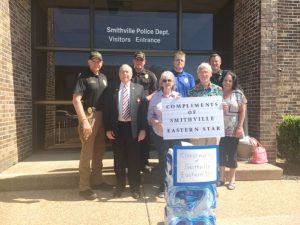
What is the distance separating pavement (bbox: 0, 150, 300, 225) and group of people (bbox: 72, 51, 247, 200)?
0.26 metres

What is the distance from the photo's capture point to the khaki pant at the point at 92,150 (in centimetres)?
498

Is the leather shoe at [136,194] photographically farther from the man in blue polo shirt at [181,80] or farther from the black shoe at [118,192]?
the man in blue polo shirt at [181,80]

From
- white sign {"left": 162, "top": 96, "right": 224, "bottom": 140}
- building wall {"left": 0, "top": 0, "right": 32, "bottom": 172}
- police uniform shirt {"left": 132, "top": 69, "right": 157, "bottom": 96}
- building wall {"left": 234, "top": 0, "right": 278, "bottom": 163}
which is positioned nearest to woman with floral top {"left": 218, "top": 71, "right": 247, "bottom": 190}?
police uniform shirt {"left": 132, "top": 69, "right": 157, "bottom": 96}

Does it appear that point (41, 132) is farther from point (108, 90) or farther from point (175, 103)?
point (175, 103)

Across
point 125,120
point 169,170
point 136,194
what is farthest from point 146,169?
point 169,170

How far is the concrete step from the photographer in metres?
5.43

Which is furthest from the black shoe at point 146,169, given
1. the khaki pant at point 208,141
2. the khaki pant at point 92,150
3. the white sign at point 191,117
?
the white sign at point 191,117

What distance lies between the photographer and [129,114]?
4883mm

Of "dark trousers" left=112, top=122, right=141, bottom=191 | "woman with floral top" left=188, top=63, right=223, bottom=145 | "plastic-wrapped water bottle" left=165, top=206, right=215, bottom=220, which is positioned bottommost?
"plastic-wrapped water bottle" left=165, top=206, right=215, bottom=220

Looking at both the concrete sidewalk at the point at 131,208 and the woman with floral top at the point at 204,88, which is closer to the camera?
→ the concrete sidewalk at the point at 131,208

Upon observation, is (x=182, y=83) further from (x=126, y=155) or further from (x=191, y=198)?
(x=191, y=198)

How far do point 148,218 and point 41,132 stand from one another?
159 inches

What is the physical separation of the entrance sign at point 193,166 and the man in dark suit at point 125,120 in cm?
122

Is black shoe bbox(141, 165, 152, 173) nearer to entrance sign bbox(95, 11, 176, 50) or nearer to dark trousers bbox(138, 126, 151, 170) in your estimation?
dark trousers bbox(138, 126, 151, 170)
